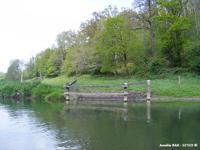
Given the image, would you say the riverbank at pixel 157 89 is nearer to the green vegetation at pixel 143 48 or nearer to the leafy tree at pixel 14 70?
the green vegetation at pixel 143 48

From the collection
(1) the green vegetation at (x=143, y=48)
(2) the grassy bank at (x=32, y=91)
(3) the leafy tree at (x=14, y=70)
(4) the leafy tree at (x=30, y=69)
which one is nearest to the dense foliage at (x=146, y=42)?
(1) the green vegetation at (x=143, y=48)

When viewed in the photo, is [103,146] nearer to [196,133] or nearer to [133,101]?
[196,133]

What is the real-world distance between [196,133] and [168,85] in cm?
1678

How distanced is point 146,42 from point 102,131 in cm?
3046

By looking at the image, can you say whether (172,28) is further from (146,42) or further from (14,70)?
(14,70)

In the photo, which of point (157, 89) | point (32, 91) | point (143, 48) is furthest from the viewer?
point (143, 48)

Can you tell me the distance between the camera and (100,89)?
98.4ft

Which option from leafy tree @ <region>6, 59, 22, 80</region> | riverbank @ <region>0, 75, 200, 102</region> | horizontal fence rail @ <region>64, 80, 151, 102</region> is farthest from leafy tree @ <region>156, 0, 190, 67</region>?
leafy tree @ <region>6, 59, 22, 80</region>

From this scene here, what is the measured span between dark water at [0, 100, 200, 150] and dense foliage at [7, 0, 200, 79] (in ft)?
61.1

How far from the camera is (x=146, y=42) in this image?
43531 millimetres

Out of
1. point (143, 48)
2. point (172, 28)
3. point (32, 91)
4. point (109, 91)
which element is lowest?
point (32, 91)

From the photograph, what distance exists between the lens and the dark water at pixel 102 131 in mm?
11875

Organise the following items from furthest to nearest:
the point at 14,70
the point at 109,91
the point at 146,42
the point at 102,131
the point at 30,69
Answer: the point at 30,69, the point at 14,70, the point at 146,42, the point at 109,91, the point at 102,131

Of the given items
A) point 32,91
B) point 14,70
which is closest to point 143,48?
point 32,91
